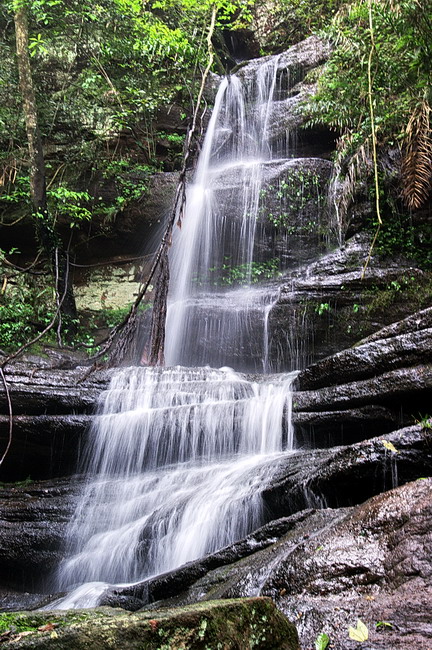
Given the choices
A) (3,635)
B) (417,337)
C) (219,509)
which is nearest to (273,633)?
(3,635)

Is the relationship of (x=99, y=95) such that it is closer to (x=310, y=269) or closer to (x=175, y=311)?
(x=175, y=311)

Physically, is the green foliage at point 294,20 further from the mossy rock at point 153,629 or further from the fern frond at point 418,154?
the mossy rock at point 153,629

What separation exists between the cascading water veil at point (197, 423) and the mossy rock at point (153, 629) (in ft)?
8.57

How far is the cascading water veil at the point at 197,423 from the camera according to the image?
15.5ft

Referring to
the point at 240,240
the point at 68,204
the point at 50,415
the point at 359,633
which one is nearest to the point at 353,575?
the point at 359,633

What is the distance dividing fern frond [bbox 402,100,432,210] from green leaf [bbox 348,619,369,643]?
7.58 meters

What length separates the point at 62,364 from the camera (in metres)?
9.57

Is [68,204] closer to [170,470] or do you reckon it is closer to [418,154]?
[170,470]

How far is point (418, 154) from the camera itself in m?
8.12

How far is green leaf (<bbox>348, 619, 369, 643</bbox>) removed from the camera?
6.40 ft

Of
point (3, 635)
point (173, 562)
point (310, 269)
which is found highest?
point (310, 269)

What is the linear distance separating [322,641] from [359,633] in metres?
0.16

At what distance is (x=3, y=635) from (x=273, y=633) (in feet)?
3.06

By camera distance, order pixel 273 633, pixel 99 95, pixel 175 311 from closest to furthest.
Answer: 1. pixel 273 633
2. pixel 175 311
3. pixel 99 95
